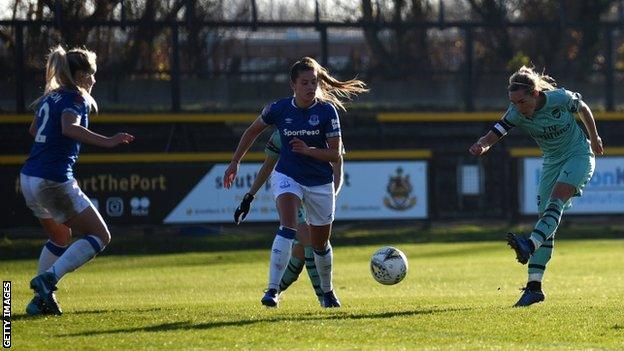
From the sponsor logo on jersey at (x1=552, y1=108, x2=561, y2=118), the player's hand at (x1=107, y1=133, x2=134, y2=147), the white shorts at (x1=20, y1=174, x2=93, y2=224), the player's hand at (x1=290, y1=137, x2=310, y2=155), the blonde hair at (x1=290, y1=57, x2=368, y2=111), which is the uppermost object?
the blonde hair at (x1=290, y1=57, x2=368, y2=111)

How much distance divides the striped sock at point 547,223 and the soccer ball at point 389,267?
1245 mm

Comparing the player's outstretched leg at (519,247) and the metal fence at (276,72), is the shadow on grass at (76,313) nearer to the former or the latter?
the player's outstretched leg at (519,247)

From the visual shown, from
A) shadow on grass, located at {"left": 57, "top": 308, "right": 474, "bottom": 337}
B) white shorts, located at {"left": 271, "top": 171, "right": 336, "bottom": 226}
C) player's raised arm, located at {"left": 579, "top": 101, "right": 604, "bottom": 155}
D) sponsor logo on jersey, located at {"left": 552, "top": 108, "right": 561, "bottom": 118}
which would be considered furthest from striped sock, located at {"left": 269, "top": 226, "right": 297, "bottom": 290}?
player's raised arm, located at {"left": 579, "top": 101, "right": 604, "bottom": 155}

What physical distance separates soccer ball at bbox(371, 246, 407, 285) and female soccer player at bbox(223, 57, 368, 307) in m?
0.88

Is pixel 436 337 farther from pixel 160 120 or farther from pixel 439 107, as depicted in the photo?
pixel 439 107

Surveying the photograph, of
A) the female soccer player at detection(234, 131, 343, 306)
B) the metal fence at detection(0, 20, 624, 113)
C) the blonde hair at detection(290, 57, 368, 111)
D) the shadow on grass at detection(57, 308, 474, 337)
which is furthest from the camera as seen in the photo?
the metal fence at detection(0, 20, 624, 113)

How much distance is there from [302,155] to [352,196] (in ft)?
42.8

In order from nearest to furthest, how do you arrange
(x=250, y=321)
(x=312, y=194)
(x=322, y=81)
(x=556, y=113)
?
(x=250, y=321) < (x=312, y=194) < (x=322, y=81) < (x=556, y=113)

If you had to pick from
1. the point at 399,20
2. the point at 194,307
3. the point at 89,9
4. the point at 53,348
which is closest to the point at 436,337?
the point at 53,348

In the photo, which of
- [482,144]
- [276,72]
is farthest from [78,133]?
[276,72]

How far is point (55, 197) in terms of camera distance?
31.1 ft

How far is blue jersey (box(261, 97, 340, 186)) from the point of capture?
33.7 feet

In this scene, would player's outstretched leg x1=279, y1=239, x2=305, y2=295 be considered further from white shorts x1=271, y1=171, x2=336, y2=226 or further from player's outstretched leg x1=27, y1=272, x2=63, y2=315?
player's outstretched leg x1=27, y1=272, x2=63, y2=315

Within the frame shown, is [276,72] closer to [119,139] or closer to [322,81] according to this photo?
[322,81]
